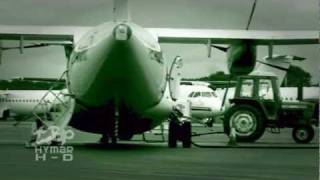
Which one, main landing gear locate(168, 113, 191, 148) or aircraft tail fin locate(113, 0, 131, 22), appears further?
main landing gear locate(168, 113, 191, 148)

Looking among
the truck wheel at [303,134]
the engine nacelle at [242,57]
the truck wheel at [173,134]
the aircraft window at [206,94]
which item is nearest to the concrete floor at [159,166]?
the truck wheel at [173,134]

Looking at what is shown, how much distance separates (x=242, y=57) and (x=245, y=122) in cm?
220

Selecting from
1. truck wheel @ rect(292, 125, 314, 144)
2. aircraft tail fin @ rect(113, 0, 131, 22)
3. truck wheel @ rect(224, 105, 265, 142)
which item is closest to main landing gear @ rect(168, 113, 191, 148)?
truck wheel @ rect(224, 105, 265, 142)

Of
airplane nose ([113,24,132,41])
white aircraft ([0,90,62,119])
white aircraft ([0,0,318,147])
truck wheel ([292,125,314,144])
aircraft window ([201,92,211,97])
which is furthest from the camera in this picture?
white aircraft ([0,90,62,119])

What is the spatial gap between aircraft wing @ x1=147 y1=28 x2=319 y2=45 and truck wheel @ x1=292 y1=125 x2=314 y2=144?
124 inches

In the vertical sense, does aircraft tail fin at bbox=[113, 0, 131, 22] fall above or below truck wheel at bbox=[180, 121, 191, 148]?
above

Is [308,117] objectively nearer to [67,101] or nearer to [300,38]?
[300,38]

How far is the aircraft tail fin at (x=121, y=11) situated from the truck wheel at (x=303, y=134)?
9.45 m

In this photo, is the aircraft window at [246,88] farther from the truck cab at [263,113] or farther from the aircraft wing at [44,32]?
the aircraft wing at [44,32]

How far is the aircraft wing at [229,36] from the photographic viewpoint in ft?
72.6

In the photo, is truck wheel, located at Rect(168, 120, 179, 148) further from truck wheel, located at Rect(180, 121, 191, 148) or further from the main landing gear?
truck wheel, located at Rect(180, 121, 191, 148)

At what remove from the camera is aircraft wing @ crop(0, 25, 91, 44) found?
21016 mm

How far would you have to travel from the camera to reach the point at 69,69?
1872 centimetres

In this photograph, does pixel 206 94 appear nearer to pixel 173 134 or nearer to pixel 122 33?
pixel 173 134
